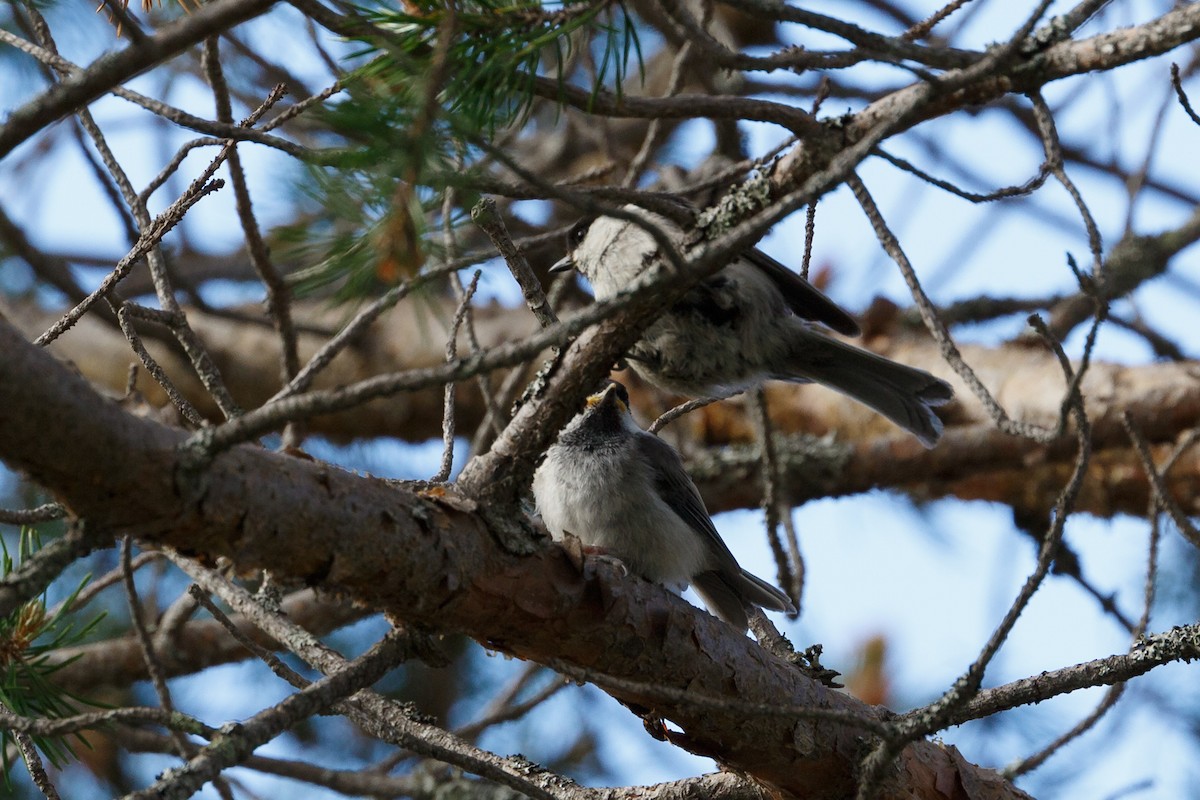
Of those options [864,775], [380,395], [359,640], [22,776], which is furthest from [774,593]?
[22,776]

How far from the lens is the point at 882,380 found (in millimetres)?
3744

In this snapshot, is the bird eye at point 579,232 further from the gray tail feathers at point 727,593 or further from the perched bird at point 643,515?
the gray tail feathers at point 727,593

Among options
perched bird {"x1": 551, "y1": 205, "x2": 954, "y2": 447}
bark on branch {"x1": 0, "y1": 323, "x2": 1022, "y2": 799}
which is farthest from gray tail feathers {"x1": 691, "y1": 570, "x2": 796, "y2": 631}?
bark on branch {"x1": 0, "y1": 323, "x2": 1022, "y2": 799}

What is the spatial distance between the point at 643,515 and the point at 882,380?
3.02 feet

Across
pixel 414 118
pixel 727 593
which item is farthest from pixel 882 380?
pixel 414 118

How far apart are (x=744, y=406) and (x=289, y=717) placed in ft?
14.0

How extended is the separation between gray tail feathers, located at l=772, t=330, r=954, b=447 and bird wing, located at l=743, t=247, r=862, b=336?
0.12 m

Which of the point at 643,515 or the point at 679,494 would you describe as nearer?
the point at 643,515

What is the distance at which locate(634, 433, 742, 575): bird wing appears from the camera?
3643mm

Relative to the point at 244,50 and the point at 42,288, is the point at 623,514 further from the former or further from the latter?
the point at 42,288

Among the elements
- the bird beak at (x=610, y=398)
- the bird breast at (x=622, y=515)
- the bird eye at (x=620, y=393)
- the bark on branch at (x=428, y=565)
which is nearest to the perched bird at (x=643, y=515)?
the bird breast at (x=622, y=515)

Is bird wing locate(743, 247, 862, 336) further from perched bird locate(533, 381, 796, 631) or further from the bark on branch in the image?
the bark on branch

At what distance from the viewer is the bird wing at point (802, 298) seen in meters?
3.46

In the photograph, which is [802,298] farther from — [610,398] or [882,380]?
[610,398]
